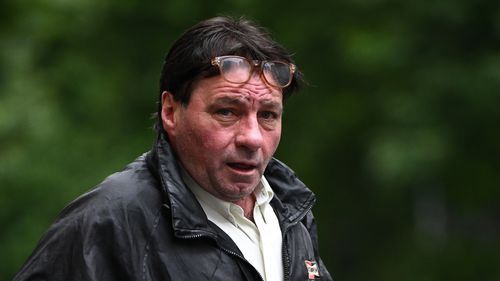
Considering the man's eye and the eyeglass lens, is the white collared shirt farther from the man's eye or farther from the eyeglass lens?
the eyeglass lens

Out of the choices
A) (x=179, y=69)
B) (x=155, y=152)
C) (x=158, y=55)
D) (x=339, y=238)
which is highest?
(x=179, y=69)

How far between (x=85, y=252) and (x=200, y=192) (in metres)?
0.51

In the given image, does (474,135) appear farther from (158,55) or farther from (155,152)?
(155,152)

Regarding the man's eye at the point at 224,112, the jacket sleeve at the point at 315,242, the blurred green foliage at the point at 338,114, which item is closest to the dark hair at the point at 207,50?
the man's eye at the point at 224,112

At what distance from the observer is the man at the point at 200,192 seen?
11.9 feet

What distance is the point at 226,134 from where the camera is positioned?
3.80 meters

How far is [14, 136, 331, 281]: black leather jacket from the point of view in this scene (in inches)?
141

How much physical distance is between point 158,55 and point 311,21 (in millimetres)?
2241

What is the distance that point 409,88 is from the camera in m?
14.5

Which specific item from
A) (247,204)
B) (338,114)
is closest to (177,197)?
(247,204)

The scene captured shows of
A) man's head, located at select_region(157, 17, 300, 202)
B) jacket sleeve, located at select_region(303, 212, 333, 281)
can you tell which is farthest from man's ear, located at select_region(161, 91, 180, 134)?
jacket sleeve, located at select_region(303, 212, 333, 281)

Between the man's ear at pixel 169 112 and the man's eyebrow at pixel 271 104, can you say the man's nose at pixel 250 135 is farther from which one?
the man's ear at pixel 169 112

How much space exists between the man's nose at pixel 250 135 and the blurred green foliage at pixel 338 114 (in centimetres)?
845

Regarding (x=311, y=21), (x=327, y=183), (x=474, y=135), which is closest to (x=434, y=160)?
(x=474, y=135)
